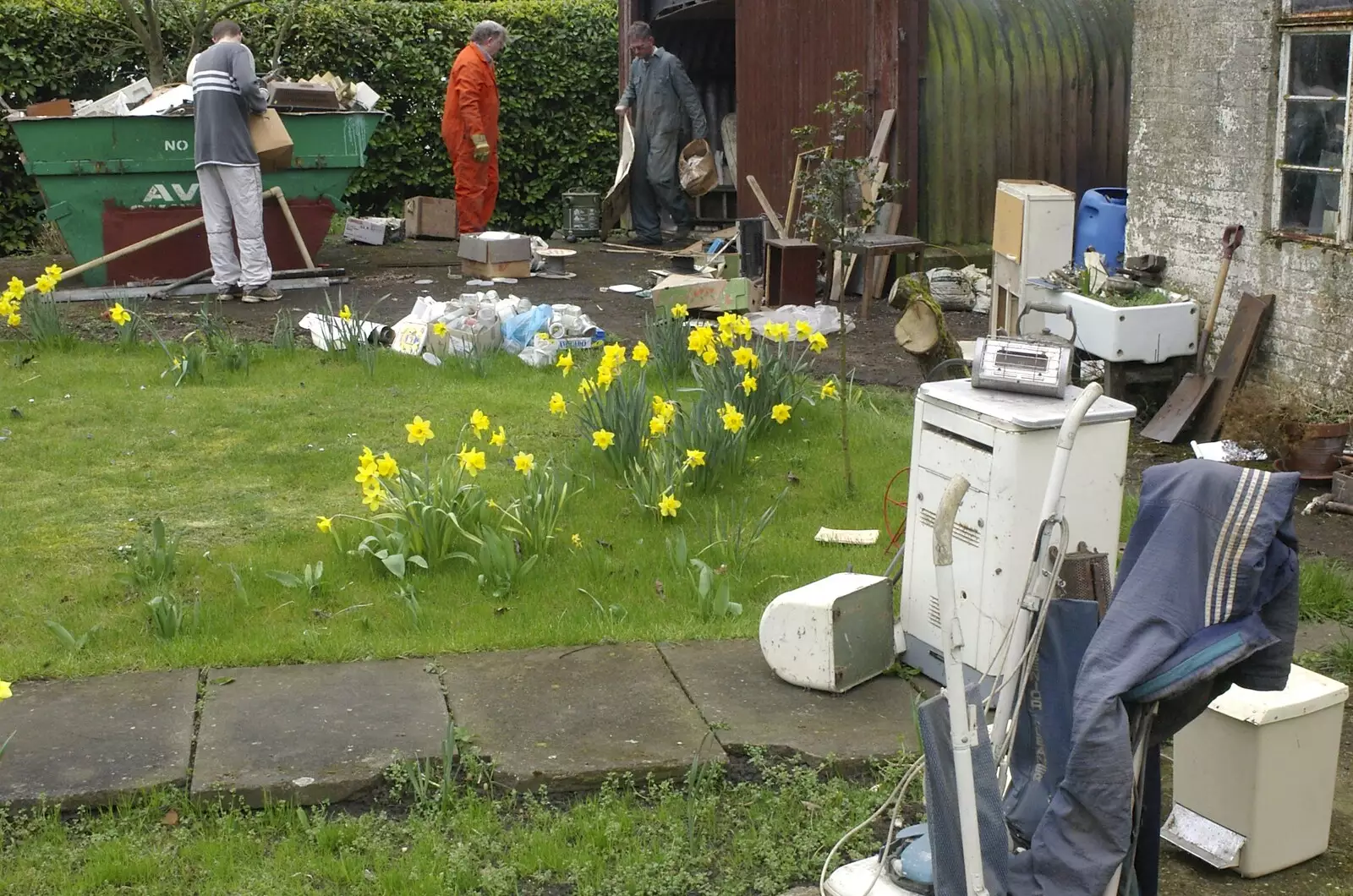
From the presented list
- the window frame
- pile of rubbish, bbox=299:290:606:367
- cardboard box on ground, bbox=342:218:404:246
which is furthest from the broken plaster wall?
cardboard box on ground, bbox=342:218:404:246

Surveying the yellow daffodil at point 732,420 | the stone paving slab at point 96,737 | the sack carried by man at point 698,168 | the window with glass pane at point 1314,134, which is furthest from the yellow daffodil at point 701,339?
the sack carried by man at point 698,168

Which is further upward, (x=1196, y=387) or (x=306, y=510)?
(x=1196, y=387)

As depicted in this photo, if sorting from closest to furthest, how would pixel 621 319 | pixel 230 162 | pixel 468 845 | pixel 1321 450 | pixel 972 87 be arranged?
pixel 468 845 → pixel 1321 450 → pixel 621 319 → pixel 230 162 → pixel 972 87

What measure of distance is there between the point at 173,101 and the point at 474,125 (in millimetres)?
3113

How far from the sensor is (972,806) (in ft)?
9.63

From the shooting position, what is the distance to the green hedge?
14828mm

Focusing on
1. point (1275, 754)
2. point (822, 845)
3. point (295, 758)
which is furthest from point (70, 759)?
point (1275, 754)

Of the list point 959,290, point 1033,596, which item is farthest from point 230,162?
point 1033,596

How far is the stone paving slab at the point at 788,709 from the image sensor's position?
14.1ft

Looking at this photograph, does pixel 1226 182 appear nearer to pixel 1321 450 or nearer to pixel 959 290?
pixel 1321 450

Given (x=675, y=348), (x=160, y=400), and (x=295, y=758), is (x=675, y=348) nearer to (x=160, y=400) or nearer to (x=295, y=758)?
(x=160, y=400)

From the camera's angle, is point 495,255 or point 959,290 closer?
point 959,290

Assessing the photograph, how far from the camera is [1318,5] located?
299 inches

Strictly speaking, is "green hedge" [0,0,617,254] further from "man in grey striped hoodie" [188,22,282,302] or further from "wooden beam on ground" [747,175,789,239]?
"man in grey striped hoodie" [188,22,282,302]
